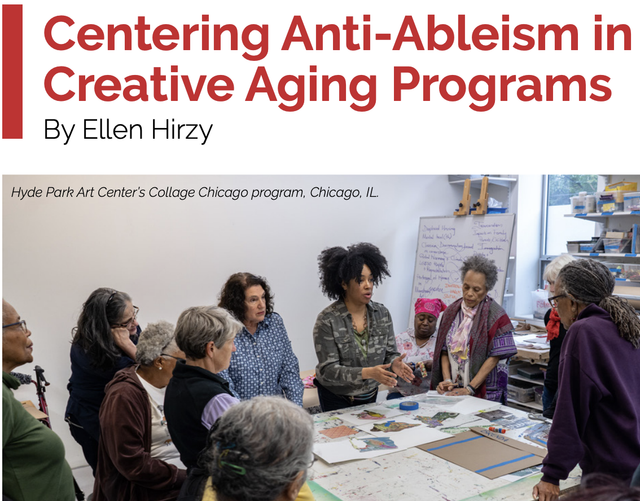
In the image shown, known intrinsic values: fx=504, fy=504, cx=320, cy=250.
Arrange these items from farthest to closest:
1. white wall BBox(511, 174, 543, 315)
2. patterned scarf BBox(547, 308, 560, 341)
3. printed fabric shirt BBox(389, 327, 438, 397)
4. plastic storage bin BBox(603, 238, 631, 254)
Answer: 1. white wall BBox(511, 174, 543, 315)
2. plastic storage bin BBox(603, 238, 631, 254)
3. printed fabric shirt BBox(389, 327, 438, 397)
4. patterned scarf BBox(547, 308, 560, 341)

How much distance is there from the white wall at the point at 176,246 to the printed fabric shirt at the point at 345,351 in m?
1.82

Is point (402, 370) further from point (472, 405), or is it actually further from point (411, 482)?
point (411, 482)

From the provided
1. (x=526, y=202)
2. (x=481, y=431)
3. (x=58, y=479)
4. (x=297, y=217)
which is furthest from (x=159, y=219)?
(x=526, y=202)

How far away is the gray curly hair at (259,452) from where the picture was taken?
3.45 feet

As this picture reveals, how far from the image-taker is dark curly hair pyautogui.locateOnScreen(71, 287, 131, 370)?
2568mm

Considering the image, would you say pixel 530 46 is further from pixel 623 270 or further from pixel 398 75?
pixel 623 270

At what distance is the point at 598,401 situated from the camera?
1.50 metres

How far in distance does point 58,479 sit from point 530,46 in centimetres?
216

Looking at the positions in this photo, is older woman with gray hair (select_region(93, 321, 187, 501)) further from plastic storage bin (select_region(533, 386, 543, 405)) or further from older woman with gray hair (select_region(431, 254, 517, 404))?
plastic storage bin (select_region(533, 386, 543, 405))

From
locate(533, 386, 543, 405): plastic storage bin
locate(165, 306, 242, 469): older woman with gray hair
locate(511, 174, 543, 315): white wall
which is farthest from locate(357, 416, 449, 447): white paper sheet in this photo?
locate(511, 174, 543, 315): white wall

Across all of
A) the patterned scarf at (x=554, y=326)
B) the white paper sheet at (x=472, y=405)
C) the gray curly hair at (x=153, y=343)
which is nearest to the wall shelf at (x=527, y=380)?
the patterned scarf at (x=554, y=326)

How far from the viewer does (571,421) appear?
1471 millimetres

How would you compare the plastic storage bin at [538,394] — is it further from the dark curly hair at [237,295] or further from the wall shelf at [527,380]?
the dark curly hair at [237,295]

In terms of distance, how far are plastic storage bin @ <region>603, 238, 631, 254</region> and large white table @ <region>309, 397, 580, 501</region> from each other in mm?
3026
